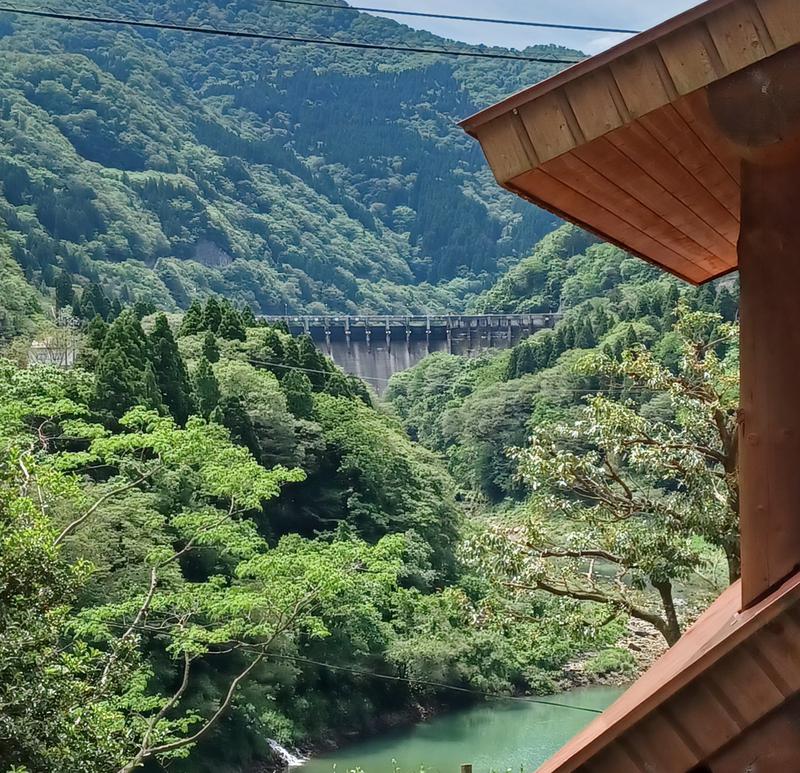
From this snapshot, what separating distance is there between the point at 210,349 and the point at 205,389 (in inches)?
142

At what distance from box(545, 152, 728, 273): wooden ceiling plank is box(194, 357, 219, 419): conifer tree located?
63.8 feet

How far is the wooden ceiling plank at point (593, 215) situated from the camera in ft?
5.07

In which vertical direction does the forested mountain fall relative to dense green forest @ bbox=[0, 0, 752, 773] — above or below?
above

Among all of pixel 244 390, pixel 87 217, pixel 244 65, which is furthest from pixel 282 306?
pixel 244 390

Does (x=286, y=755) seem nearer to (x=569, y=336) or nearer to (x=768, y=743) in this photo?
(x=768, y=743)

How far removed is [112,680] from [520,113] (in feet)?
26.1

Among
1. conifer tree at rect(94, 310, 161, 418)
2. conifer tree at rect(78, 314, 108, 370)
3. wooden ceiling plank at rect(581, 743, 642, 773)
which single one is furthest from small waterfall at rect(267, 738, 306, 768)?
wooden ceiling plank at rect(581, 743, 642, 773)

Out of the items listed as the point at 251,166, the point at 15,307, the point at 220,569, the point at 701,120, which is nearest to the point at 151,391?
the point at 220,569

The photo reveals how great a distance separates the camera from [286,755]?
17375mm

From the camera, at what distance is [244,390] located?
23.0 meters

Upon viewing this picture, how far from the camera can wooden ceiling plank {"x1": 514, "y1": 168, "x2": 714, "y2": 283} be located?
5.07 ft

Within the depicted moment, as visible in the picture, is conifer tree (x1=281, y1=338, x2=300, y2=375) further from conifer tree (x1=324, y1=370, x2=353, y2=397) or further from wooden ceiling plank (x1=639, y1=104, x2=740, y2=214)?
wooden ceiling plank (x1=639, y1=104, x2=740, y2=214)

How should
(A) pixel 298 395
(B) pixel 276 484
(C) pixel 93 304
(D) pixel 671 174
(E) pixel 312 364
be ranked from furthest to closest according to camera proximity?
(C) pixel 93 304
(E) pixel 312 364
(A) pixel 298 395
(B) pixel 276 484
(D) pixel 671 174

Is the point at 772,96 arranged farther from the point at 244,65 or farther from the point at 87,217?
the point at 244,65
